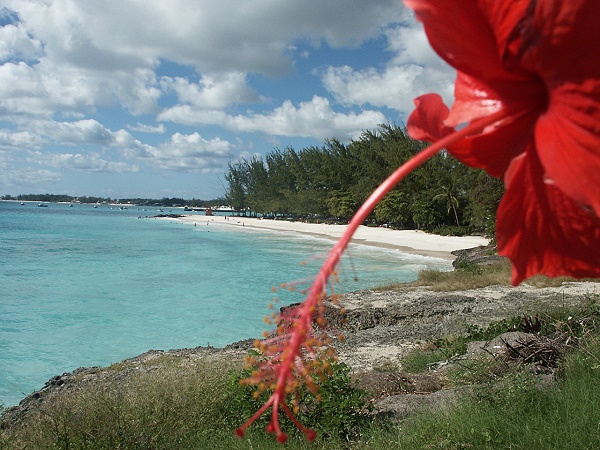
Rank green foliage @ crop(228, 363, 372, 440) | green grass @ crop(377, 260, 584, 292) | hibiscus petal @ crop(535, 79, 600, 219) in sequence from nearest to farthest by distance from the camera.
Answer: hibiscus petal @ crop(535, 79, 600, 219) → green foliage @ crop(228, 363, 372, 440) → green grass @ crop(377, 260, 584, 292)

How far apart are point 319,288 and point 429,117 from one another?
0.75 feet

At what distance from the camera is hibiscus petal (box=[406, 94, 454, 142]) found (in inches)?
20.2

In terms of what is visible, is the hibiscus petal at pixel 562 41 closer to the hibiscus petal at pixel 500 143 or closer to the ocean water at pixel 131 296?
the hibiscus petal at pixel 500 143

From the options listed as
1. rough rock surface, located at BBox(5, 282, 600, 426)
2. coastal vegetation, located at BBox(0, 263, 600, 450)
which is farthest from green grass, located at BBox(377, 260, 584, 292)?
coastal vegetation, located at BBox(0, 263, 600, 450)

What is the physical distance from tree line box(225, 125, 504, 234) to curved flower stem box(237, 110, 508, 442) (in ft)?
50.9

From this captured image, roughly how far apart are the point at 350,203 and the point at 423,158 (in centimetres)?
4380

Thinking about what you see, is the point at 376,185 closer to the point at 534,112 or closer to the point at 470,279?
the point at 470,279

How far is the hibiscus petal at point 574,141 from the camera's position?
0.34 metres

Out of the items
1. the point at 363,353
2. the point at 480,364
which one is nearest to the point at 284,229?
the point at 363,353

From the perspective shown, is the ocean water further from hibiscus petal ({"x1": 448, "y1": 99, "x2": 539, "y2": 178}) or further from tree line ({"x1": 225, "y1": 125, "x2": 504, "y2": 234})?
tree line ({"x1": 225, "y1": 125, "x2": 504, "y2": 234})

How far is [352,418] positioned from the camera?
13.9 ft

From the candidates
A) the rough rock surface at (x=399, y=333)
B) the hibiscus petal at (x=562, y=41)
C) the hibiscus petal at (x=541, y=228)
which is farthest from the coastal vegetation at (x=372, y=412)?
the hibiscus petal at (x=562, y=41)

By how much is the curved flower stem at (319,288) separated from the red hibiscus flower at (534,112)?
3 cm

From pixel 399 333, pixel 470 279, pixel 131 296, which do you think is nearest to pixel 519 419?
pixel 399 333
